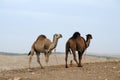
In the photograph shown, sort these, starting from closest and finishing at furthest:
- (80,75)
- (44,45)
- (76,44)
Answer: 1. (80,75)
2. (76,44)
3. (44,45)

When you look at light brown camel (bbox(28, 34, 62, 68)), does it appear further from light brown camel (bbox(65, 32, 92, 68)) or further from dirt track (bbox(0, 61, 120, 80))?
dirt track (bbox(0, 61, 120, 80))

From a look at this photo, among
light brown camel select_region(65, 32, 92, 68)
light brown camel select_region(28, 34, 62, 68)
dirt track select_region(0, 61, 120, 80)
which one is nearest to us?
dirt track select_region(0, 61, 120, 80)

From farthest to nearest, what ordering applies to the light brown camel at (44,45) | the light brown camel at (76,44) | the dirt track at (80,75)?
1. the light brown camel at (44,45)
2. the light brown camel at (76,44)
3. the dirt track at (80,75)

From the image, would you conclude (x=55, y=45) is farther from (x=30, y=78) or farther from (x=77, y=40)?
(x=30, y=78)

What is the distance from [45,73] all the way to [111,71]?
2608mm

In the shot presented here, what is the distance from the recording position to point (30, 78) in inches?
681

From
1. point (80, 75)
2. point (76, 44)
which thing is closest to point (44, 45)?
point (76, 44)

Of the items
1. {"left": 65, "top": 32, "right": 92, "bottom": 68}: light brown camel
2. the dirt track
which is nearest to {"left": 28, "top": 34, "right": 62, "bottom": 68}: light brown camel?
{"left": 65, "top": 32, "right": 92, "bottom": 68}: light brown camel

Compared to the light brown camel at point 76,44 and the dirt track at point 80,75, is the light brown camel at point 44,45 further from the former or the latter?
the dirt track at point 80,75

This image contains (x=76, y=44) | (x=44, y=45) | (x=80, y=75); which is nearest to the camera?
(x=80, y=75)

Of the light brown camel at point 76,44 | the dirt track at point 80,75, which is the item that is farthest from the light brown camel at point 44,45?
the dirt track at point 80,75

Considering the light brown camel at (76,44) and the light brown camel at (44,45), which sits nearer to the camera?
the light brown camel at (76,44)

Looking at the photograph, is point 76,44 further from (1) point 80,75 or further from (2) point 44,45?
(1) point 80,75

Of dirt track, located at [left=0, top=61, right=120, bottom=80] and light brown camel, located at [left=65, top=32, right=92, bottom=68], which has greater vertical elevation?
light brown camel, located at [left=65, top=32, right=92, bottom=68]
